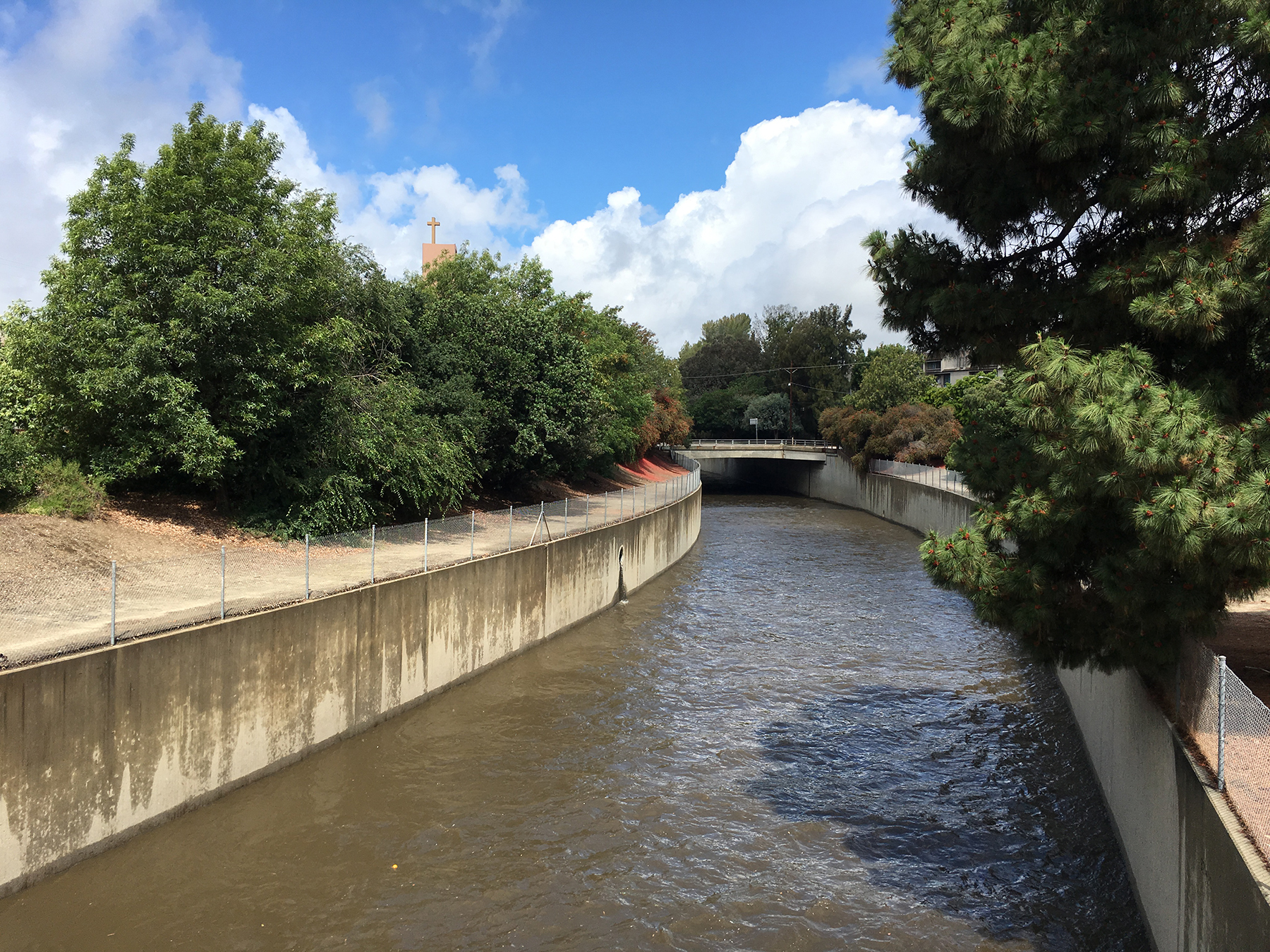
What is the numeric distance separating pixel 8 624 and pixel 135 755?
2.16m

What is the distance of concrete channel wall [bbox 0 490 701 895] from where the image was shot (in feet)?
30.7

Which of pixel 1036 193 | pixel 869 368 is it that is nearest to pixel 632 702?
pixel 1036 193

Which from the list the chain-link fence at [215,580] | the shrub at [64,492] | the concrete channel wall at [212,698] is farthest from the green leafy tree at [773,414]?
the shrub at [64,492]

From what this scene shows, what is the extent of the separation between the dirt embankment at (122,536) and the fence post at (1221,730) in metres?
14.1

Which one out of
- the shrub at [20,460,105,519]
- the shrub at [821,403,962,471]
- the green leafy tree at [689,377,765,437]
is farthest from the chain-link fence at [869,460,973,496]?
the green leafy tree at [689,377,765,437]

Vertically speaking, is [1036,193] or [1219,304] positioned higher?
[1036,193]

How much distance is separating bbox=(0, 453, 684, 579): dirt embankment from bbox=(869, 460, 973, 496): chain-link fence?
26838mm

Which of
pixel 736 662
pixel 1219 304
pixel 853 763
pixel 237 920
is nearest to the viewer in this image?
pixel 1219 304

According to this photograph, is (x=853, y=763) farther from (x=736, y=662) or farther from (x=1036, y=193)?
(x=1036, y=193)

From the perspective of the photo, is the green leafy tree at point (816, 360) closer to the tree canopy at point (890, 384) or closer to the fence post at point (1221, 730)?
the tree canopy at point (890, 384)

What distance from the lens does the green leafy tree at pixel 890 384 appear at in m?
63.4

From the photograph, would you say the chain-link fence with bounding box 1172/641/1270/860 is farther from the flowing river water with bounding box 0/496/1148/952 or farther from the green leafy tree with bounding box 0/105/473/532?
the green leafy tree with bounding box 0/105/473/532

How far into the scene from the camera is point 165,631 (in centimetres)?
1137

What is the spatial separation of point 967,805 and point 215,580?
11.6 m
